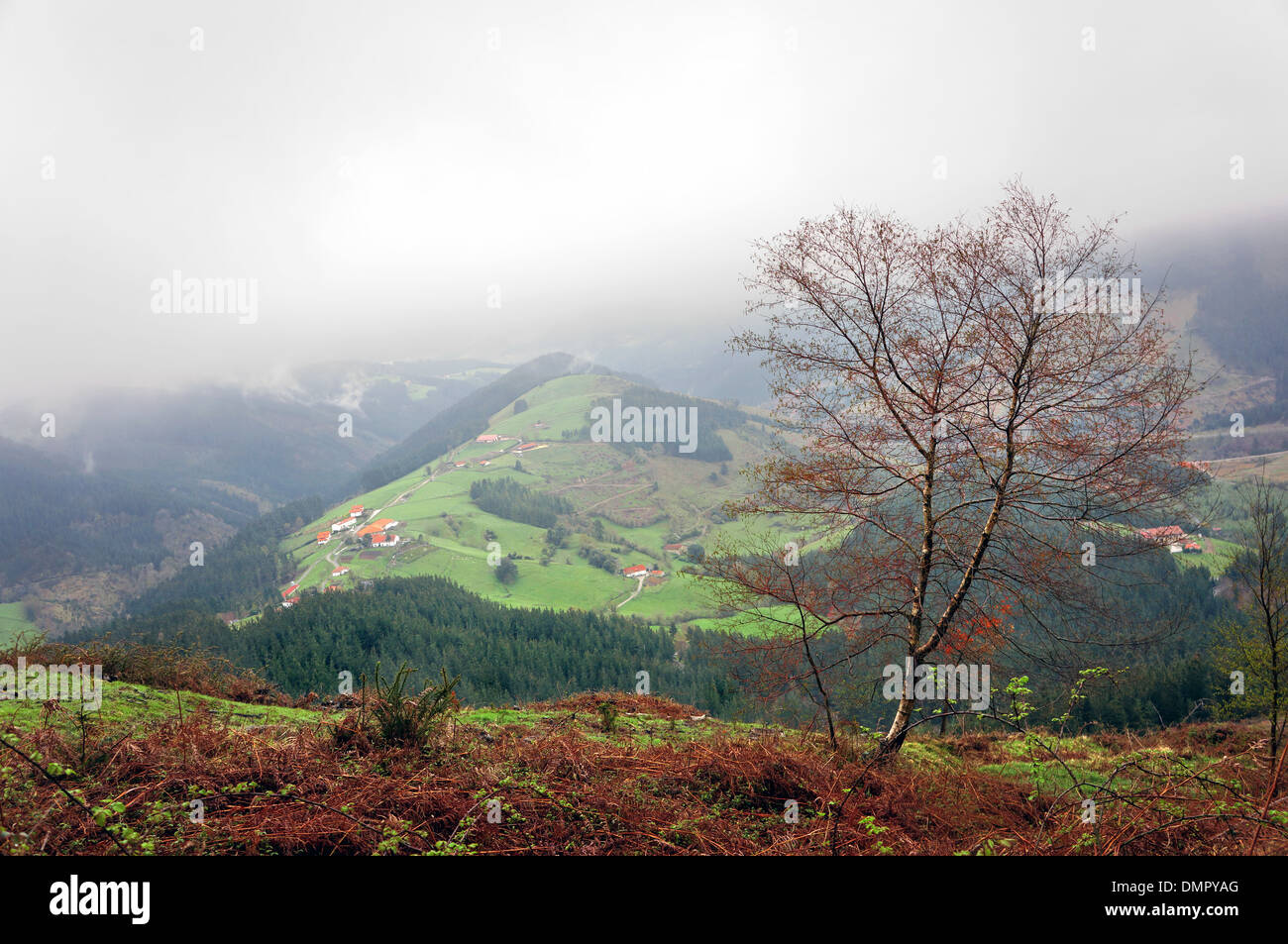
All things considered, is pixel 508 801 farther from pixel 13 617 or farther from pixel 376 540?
pixel 13 617

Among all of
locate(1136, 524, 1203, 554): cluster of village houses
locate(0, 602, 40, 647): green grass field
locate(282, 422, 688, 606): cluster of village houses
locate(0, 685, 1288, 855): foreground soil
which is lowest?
locate(0, 602, 40, 647): green grass field

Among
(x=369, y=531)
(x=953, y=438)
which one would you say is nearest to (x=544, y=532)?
(x=369, y=531)

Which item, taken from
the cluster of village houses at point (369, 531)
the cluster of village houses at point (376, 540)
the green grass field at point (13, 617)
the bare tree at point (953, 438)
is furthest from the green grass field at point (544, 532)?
the green grass field at point (13, 617)

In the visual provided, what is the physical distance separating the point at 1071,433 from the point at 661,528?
14534 centimetres

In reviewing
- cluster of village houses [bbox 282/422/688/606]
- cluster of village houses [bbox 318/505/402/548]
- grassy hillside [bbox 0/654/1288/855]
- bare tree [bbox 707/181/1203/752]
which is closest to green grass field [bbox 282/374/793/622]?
cluster of village houses [bbox 282/422/688/606]

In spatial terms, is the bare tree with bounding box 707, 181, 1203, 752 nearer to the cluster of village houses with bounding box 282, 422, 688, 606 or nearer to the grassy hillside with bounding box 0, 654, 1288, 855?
the grassy hillside with bounding box 0, 654, 1288, 855

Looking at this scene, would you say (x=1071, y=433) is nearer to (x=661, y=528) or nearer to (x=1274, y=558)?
(x=1274, y=558)

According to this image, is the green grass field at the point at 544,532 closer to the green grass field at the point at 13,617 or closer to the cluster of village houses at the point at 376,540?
the cluster of village houses at the point at 376,540

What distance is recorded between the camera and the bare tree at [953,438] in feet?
25.6

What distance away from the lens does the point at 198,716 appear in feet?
21.2

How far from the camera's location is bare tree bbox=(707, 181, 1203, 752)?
25.6ft

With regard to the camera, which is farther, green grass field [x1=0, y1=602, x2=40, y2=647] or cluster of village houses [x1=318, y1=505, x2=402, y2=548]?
green grass field [x1=0, y1=602, x2=40, y2=647]

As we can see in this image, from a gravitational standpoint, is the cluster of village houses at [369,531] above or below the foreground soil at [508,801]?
below
